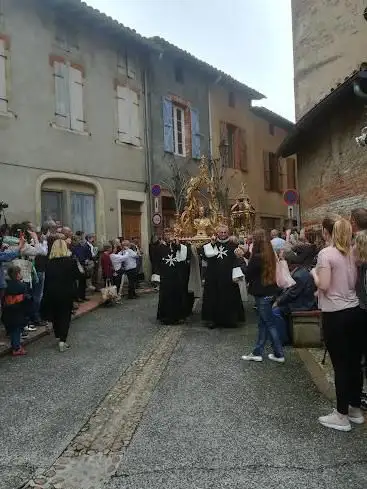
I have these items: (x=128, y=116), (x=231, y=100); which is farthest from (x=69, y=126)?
(x=231, y=100)

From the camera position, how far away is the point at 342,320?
4402mm

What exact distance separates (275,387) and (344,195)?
799cm

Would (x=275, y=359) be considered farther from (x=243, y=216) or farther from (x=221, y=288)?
(x=243, y=216)

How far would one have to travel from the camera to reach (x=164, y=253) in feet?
33.9

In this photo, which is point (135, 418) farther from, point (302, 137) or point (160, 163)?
point (160, 163)

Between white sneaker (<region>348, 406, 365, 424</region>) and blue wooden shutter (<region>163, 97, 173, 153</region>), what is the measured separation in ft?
51.5

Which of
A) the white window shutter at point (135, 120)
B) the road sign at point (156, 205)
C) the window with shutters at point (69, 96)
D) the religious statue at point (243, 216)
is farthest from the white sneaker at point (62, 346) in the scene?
the white window shutter at point (135, 120)

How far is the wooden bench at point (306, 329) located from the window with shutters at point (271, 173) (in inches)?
778

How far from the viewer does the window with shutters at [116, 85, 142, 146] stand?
56.4ft

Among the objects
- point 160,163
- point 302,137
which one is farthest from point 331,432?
point 160,163

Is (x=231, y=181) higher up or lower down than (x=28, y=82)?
lower down

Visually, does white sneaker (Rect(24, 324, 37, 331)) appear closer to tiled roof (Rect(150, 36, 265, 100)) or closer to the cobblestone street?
the cobblestone street

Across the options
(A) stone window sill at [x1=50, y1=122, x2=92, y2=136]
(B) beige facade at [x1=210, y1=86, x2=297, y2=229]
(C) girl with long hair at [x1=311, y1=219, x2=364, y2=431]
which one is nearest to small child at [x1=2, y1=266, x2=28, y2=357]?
(C) girl with long hair at [x1=311, y1=219, x2=364, y2=431]

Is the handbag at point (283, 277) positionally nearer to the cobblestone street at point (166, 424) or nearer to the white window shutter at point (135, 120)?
the cobblestone street at point (166, 424)
